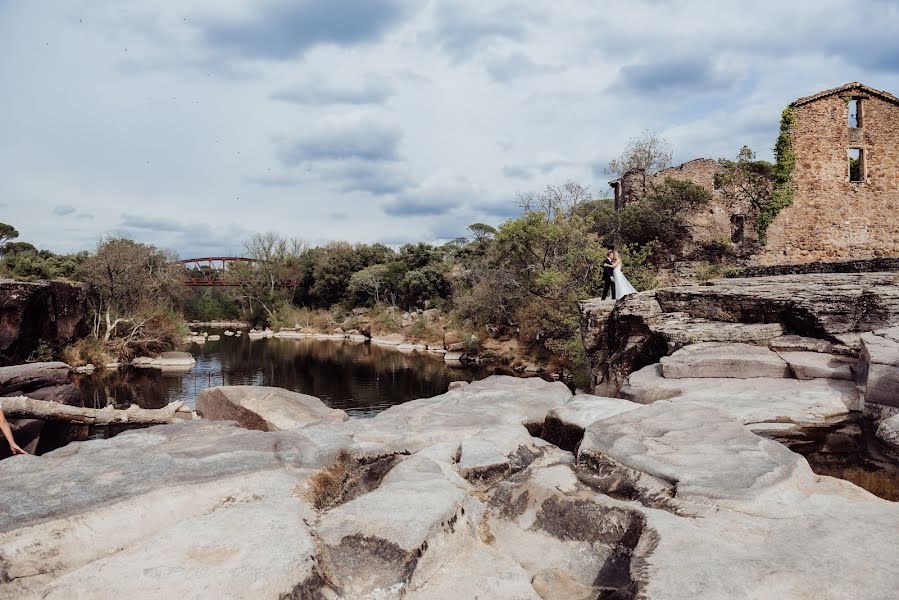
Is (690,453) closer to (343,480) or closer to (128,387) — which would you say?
(343,480)

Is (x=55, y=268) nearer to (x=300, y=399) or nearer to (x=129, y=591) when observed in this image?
(x=300, y=399)

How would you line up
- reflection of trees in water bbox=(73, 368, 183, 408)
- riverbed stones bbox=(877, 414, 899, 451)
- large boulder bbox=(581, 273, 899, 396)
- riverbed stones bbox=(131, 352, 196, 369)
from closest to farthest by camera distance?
1. riverbed stones bbox=(877, 414, 899, 451)
2. large boulder bbox=(581, 273, 899, 396)
3. reflection of trees in water bbox=(73, 368, 183, 408)
4. riverbed stones bbox=(131, 352, 196, 369)

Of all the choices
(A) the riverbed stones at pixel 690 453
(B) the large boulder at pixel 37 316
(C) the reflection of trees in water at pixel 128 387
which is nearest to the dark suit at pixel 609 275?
(A) the riverbed stones at pixel 690 453

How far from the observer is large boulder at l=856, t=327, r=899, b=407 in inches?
243

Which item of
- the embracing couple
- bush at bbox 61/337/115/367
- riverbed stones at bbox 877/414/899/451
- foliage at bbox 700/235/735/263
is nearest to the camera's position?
riverbed stones at bbox 877/414/899/451

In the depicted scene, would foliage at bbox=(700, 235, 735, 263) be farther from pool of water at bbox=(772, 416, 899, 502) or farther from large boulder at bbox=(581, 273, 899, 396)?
pool of water at bbox=(772, 416, 899, 502)

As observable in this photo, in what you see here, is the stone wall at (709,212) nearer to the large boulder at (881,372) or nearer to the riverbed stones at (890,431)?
the large boulder at (881,372)

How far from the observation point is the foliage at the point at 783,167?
81.0 ft

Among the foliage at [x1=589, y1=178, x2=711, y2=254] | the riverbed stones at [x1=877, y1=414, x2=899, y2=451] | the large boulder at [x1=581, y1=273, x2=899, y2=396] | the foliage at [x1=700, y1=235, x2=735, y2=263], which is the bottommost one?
the riverbed stones at [x1=877, y1=414, x2=899, y2=451]

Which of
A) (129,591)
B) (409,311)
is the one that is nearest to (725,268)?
(129,591)

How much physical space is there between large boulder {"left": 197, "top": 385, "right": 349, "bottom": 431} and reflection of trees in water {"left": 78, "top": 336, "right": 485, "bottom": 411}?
11.5m

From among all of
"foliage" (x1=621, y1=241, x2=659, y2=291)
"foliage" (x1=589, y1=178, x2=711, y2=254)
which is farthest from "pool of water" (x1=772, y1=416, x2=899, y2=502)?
"foliage" (x1=589, y1=178, x2=711, y2=254)

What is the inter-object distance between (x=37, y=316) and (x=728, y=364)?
1101 inches

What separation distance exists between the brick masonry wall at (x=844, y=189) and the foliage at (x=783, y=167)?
0.21 metres
